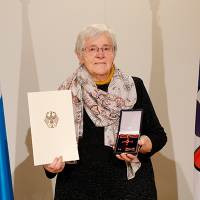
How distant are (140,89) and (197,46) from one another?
1469 mm

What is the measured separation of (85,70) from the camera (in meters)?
1.71

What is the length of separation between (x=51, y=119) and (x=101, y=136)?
1.19 ft

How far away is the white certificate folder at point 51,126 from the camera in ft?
4.48

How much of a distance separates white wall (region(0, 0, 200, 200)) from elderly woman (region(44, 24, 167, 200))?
3.23 feet

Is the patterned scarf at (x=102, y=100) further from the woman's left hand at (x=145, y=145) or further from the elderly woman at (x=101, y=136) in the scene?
the woman's left hand at (x=145, y=145)

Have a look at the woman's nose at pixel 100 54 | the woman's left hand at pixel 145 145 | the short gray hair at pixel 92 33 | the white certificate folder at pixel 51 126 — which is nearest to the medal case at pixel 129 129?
the woman's left hand at pixel 145 145

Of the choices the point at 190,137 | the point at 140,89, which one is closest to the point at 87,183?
the point at 140,89

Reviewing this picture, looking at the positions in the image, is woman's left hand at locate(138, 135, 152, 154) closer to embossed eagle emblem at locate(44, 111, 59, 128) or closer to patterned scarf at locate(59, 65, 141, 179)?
patterned scarf at locate(59, 65, 141, 179)

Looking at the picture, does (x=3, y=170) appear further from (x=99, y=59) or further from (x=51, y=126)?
(x=99, y=59)

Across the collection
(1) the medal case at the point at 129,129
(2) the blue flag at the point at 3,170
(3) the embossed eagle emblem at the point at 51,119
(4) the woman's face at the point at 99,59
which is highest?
(4) the woman's face at the point at 99,59

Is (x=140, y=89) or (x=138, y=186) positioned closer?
(x=138, y=186)

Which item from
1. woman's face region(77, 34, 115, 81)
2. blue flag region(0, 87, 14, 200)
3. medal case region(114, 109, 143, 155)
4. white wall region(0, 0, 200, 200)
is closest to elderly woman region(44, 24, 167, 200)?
woman's face region(77, 34, 115, 81)

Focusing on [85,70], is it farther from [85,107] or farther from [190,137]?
[190,137]

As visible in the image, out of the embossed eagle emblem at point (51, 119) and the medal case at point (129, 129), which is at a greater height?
the embossed eagle emblem at point (51, 119)
